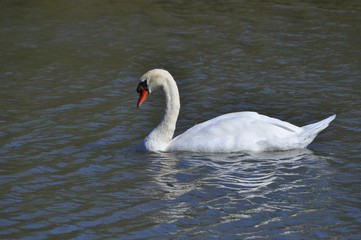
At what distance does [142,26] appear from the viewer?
18766mm

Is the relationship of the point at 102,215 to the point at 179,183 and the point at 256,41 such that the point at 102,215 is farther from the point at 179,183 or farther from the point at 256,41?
the point at 256,41

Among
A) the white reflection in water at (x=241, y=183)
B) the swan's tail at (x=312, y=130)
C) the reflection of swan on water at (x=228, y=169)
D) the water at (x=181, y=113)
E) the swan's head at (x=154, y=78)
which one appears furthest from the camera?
the swan's head at (x=154, y=78)

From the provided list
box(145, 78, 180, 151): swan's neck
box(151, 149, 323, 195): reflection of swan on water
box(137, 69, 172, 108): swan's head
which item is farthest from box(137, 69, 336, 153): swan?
box(137, 69, 172, 108): swan's head

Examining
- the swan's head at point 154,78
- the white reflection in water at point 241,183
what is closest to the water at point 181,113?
the white reflection in water at point 241,183

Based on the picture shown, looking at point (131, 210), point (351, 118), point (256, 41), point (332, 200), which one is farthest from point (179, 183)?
point (256, 41)

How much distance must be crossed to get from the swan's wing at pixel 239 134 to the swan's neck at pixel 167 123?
0.34m

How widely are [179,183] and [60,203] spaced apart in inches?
60.8

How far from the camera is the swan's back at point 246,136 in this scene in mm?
11977

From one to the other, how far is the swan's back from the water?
176 mm

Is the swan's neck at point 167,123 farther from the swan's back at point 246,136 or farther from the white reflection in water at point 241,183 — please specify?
the swan's back at point 246,136

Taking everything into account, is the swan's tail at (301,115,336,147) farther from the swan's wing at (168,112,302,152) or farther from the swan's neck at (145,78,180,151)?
the swan's neck at (145,78,180,151)

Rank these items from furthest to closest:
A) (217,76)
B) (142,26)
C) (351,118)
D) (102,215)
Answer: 1. (142,26)
2. (217,76)
3. (351,118)
4. (102,215)

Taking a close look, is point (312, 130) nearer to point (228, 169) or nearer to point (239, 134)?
point (239, 134)

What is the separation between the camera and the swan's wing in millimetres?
11992
